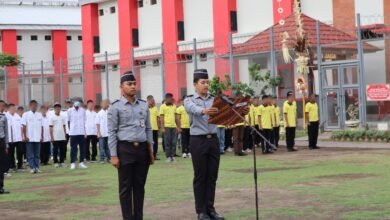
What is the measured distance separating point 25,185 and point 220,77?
16038mm

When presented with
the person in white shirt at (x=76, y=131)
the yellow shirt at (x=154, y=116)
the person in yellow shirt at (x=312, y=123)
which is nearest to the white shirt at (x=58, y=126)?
the person in white shirt at (x=76, y=131)

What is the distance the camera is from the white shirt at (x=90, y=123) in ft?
73.7

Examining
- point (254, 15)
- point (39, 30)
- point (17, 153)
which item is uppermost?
point (39, 30)

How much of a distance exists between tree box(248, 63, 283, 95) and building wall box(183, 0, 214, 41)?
10291 millimetres

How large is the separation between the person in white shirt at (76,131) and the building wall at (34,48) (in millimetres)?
35128

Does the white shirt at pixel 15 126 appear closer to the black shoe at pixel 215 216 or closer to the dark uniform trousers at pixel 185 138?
the dark uniform trousers at pixel 185 138

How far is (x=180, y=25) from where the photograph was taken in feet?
138

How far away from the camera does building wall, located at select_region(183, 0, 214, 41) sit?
40.4 metres

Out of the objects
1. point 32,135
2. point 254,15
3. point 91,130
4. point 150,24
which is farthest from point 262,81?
point 150,24

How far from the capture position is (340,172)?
16.2m

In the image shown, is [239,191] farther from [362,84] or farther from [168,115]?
[362,84]

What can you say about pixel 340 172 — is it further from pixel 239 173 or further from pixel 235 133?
pixel 235 133

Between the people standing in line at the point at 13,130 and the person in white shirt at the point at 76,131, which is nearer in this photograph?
the people standing in line at the point at 13,130

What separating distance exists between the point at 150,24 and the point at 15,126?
25.3 m
